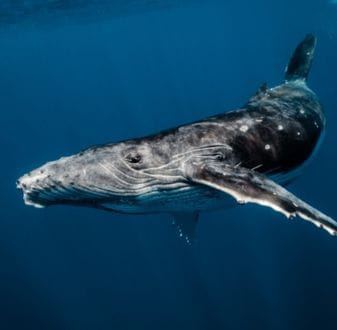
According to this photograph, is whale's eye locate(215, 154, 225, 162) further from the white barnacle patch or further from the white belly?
the white barnacle patch

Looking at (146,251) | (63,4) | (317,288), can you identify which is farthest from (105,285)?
(63,4)

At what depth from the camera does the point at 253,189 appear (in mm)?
5043

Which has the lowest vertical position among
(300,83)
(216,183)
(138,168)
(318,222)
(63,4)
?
(318,222)

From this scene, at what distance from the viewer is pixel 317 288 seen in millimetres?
23375

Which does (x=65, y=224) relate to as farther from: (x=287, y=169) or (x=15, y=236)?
(x=287, y=169)

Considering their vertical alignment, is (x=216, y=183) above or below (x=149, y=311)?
above

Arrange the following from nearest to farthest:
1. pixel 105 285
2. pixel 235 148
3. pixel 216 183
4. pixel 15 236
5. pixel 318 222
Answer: pixel 318 222 → pixel 216 183 → pixel 235 148 → pixel 105 285 → pixel 15 236

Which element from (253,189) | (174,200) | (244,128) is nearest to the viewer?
(253,189)

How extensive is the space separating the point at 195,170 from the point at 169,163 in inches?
18.7

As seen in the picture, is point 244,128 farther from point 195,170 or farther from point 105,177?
point 105,177

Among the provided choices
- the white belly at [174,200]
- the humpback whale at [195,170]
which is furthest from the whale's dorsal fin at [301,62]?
the white belly at [174,200]

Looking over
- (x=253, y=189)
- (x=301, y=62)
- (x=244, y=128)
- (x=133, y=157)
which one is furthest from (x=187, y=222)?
(x=301, y=62)

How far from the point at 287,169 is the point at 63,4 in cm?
3435

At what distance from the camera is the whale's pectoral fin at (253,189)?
4742 mm
